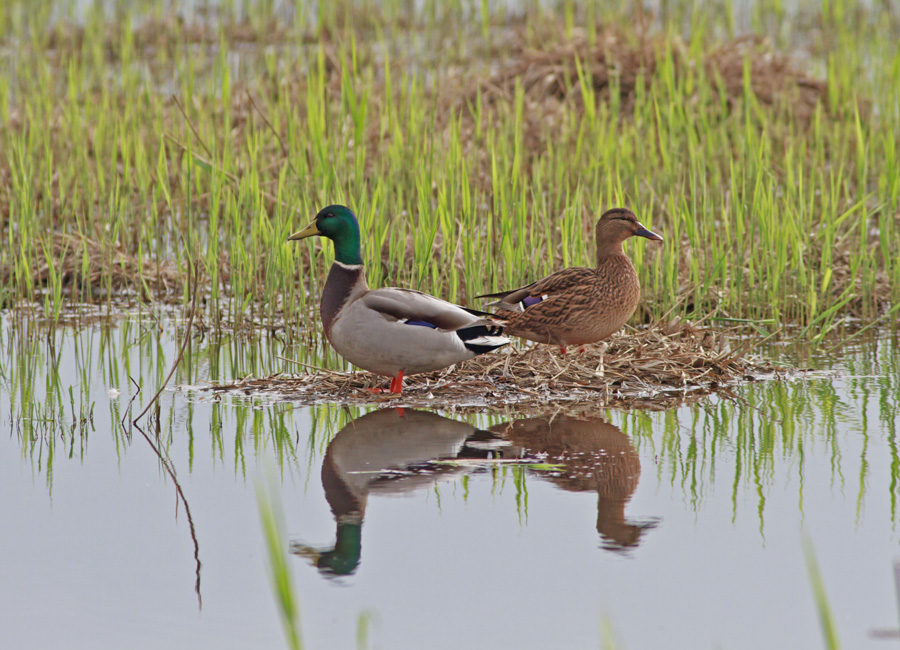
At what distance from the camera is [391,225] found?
7688 millimetres

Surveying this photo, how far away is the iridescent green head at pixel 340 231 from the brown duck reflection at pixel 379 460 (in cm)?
82

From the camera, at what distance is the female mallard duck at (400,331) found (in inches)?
220

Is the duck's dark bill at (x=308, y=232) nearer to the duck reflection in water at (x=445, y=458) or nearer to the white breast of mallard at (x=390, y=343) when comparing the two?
the white breast of mallard at (x=390, y=343)

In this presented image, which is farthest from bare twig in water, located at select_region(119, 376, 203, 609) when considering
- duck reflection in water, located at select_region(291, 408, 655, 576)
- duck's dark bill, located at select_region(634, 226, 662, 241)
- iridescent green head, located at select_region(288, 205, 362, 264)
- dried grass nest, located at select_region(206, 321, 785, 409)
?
duck's dark bill, located at select_region(634, 226, 662, 241)

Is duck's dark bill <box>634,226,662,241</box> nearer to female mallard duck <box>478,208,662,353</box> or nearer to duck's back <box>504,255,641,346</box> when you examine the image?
female mallard duck <box>478,208,662,353</box>

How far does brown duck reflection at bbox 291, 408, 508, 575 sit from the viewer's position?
3.83m

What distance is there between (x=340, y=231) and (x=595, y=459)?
6.15 ft

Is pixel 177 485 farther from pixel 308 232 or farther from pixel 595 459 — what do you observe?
pixel 308 232

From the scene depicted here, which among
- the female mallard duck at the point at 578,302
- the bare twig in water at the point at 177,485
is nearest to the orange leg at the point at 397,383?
the female mallard duck at the point at 578,302

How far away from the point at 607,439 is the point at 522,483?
715mm

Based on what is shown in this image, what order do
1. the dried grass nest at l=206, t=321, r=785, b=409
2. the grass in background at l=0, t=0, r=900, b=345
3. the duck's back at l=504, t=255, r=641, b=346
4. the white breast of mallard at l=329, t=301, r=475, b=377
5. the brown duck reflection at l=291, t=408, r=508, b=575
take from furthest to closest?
1. the grass in background at l=0, t=0, r=900, b=345
2. the duck's back at l=504, t=255, r=641, b=346
3. the dried grass nest at l=206, t=321, r=785, b=409
4. the white breast of mallard at l=329, t=301, r=475, b=377
5. the brown duck reflection at l=291, t=408, r=508, b=575

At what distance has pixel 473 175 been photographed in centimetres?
885

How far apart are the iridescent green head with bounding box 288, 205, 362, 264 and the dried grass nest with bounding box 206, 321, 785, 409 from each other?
54cm

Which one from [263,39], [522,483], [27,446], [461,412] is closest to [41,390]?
[27,446]
